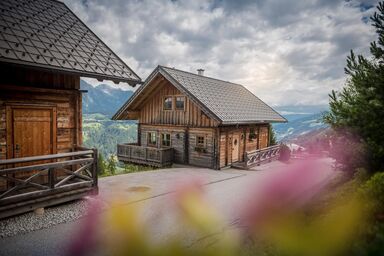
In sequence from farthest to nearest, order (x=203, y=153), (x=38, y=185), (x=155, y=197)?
(x=203, y=153) < (x=155, y=197) < (x=38, y=185)

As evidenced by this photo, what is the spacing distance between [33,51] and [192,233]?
6499 millimetres

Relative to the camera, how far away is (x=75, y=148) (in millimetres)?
9344

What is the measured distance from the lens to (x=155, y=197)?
9992 millimetres

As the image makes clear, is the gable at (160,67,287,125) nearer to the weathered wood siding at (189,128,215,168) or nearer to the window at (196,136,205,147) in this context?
the weathered wood siding at (189,128,215,168)

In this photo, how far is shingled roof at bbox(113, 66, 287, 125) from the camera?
1778cm

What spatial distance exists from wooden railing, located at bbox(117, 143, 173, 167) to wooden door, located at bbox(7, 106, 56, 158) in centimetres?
1047

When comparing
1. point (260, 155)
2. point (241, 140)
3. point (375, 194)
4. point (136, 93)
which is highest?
point (136, 93)

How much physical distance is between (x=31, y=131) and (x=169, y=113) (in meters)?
12.4

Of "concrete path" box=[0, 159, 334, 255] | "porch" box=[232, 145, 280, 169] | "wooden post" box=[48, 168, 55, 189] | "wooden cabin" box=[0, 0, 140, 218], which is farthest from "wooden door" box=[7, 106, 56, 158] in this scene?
"porch" box=[232, 145, 280, 169]

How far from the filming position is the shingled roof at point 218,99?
58.3 ft

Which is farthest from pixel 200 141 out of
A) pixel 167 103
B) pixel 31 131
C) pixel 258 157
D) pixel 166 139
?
pixel 31 131

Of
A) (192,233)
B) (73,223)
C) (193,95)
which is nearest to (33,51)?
(73,223)

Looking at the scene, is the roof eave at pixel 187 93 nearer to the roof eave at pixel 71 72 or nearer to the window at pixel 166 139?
the window at pixel 166 139

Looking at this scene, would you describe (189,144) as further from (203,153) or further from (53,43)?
(53,43)
